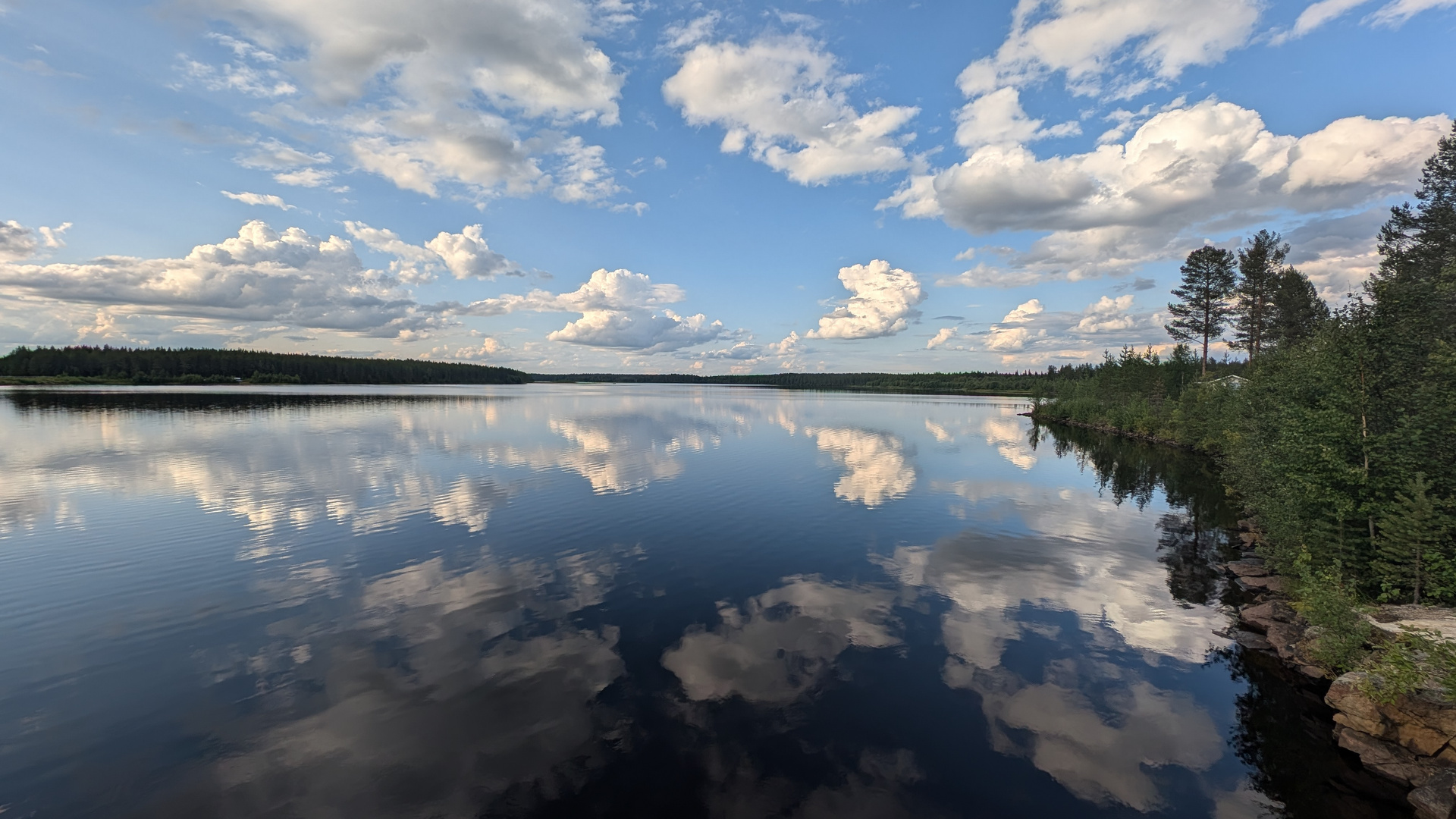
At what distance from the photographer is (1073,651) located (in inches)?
686

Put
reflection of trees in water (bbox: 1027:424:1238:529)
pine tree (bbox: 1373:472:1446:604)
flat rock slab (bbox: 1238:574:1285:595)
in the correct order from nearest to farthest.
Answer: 1. pine tree (bbox: 1373:472:1446:604)
2. flat rock slab (bbox: 1238:574:1285:595)
3. reflection of trees in water (bbox: 1027:424:1238:529)

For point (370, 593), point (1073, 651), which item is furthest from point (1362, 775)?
point (370, 593)

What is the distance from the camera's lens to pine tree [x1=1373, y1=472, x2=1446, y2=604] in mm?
16391

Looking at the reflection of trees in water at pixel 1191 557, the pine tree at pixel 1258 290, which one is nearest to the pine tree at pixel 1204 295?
the pine tree at pixel 1258 290

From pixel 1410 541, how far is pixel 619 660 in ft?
81.6

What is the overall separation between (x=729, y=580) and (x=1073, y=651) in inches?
467

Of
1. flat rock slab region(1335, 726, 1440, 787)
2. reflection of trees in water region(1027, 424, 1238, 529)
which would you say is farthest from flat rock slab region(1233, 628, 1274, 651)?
reflection of trees in water region(1027, 424, 1238, 529)

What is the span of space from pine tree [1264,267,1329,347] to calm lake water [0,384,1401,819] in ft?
163

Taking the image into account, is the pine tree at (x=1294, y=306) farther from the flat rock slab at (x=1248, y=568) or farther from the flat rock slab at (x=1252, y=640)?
the flat rock slab at (x=1252, y=640)

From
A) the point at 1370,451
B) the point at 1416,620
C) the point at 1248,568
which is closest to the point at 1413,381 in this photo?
the point at 1370,451

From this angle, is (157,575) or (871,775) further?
(157,575)

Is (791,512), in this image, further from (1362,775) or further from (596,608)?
(1362,775)

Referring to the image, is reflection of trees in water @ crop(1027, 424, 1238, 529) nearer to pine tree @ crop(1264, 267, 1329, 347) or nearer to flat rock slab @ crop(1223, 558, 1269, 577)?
flat rock slab @ crop(1223, 558, 1269, 577)

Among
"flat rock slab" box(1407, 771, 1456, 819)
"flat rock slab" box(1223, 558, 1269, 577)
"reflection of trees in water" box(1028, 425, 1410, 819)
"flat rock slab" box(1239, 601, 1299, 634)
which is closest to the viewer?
"flat rock slab" box(1407, 771, 1456, 819)
